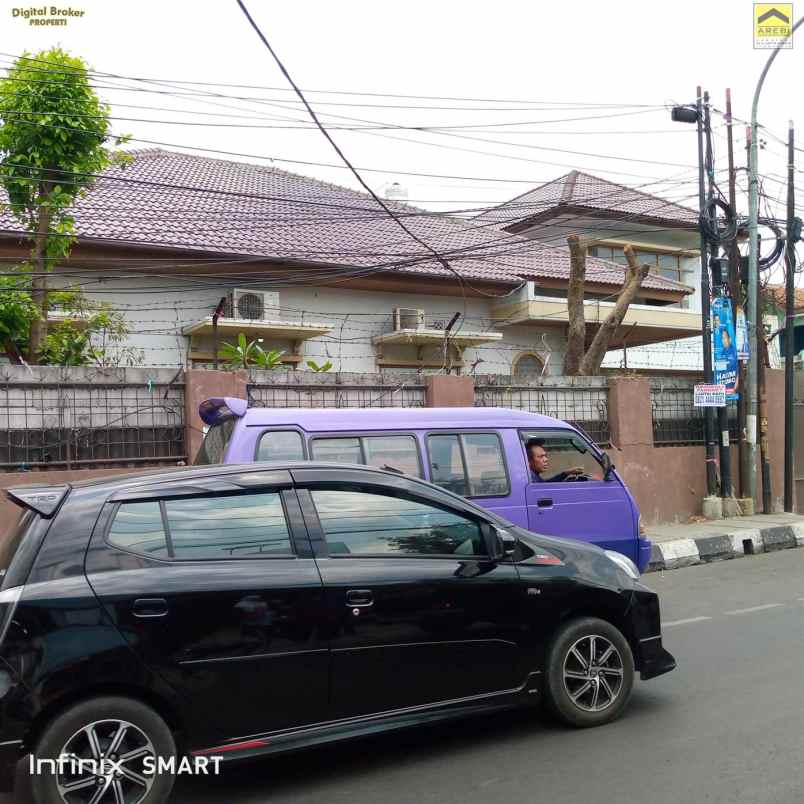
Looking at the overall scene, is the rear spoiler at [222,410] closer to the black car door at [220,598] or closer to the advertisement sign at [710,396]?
the black car door at [220,598]

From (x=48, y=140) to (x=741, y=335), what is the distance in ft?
36.0

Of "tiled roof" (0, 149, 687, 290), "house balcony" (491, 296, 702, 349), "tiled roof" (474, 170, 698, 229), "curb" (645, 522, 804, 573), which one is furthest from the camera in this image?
"tiled roof" (474, 170, 698, 229)

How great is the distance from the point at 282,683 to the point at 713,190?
41.4ft

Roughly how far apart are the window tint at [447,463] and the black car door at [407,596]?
2558mm

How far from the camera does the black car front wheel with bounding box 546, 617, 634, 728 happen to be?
15.4ft

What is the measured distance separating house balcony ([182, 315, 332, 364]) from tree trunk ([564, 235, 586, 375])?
16.3 feet

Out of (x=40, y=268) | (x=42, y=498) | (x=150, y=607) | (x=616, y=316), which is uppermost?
(x=40, y=268)

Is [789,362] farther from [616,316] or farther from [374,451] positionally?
[374,451]

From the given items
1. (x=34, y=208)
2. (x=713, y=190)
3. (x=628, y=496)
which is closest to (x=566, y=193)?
(x=713, y=190)

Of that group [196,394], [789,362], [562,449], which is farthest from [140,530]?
[789,362]

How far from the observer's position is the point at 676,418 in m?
14.5

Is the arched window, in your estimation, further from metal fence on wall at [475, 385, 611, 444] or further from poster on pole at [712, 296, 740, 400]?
metal fence on wall at [475, 385, 611, 444]

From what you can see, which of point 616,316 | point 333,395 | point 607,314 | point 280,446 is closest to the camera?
point 280,446

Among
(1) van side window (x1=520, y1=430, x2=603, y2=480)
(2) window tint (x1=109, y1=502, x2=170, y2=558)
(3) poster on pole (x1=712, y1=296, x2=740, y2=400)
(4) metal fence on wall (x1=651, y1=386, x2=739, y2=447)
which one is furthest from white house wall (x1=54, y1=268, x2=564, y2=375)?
(2) window tint (x1=109, y1=502, x2=170, y2=558)
